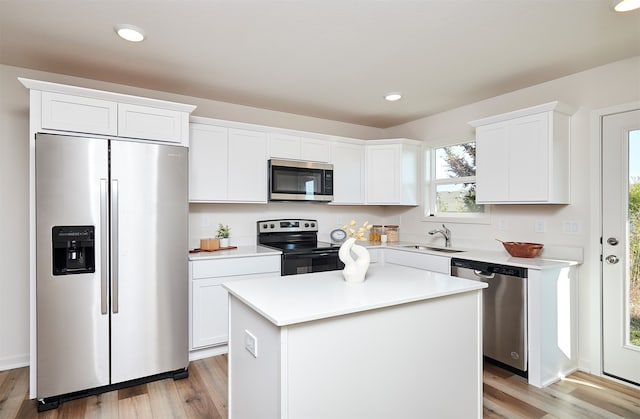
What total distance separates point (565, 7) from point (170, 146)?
8.59 feet

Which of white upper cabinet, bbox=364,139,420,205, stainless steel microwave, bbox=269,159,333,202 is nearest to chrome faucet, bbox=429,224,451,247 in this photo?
white upper cabinet, bbox=364,139,420,205

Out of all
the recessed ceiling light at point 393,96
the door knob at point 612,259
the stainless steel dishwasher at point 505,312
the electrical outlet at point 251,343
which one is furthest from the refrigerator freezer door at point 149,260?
the door knob at point 612,259

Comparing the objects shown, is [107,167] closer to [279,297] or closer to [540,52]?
[279,297]

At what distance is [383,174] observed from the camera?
164 inches

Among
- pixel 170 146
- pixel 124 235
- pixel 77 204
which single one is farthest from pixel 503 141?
pixel 77 204

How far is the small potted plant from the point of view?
3496mm

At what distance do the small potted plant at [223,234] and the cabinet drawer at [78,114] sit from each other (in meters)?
1.36

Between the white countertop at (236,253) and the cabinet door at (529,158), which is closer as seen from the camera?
the cabinet door at (529,158)

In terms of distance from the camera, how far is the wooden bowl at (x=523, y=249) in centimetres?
294

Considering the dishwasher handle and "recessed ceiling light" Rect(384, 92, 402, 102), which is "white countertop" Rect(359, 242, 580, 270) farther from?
"recessed ceiling light" Rect(384, 92, 402, 102)

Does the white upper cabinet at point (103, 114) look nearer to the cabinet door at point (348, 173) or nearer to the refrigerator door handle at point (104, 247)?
the refrigerator door handle at point (104, 247)

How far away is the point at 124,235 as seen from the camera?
2.44m

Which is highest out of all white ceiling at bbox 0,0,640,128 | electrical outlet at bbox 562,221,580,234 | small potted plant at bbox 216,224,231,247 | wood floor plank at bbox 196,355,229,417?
white ceiling at bbox 0,0,640,128

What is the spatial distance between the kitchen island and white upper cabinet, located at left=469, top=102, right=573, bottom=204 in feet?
4.45
